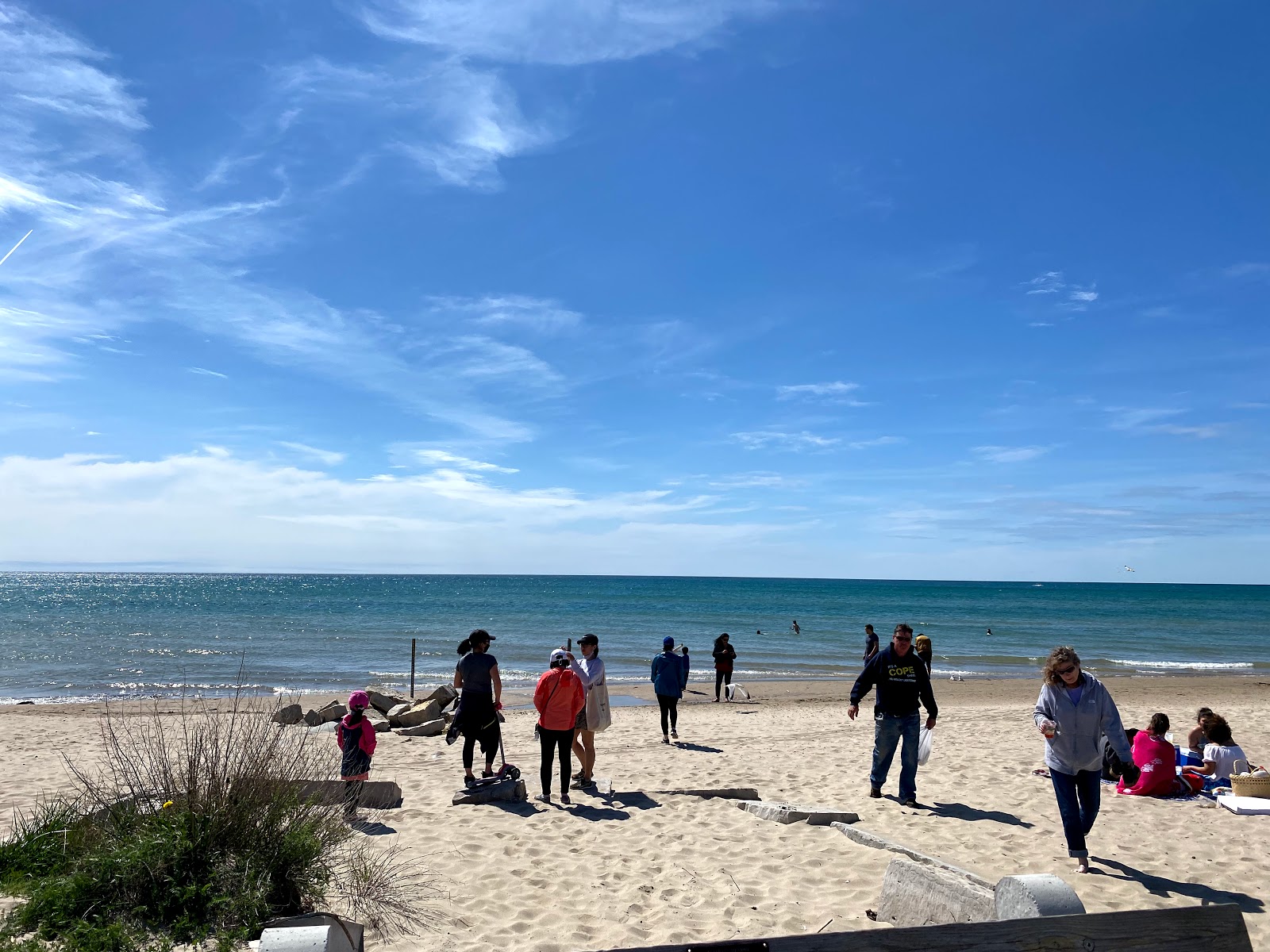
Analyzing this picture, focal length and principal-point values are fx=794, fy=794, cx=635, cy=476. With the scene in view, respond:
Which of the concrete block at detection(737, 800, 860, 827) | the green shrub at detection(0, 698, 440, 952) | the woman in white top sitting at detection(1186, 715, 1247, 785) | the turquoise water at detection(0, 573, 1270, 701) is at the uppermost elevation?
the green shrub at detection(0, 698, 440, 952)

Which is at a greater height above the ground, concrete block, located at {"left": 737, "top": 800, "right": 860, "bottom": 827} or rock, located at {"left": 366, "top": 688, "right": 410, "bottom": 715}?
concrete block, located at {"left": 737, "top": 800, "right": 860, "bottom": 827}

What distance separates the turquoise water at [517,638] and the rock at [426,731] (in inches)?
127

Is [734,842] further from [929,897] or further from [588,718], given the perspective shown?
[588,718]

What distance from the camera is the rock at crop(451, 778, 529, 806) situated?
7.40 meters

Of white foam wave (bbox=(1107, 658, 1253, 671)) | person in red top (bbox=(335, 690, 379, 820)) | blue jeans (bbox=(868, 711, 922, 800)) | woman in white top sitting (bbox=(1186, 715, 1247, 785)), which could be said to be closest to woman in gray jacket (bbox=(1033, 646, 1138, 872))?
blue jeans (bbox=(868, 711, 922, 800))

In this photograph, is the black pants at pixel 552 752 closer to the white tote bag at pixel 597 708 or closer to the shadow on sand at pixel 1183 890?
the white tote bag at pixel 597 708

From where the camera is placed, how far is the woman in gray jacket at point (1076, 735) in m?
5.38

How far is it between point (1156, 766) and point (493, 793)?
6465 mm

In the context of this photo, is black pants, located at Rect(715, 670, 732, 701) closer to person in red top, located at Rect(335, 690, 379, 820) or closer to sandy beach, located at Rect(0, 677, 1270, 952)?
sandy beach, located at Rect(0, 677, 1270, 952)

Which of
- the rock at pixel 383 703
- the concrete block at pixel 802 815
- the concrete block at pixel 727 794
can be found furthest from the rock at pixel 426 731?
the concrete block at pixel 802 815

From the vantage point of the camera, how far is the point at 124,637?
115 feet

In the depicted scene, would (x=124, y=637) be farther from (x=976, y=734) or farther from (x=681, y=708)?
(x=976, y=734)

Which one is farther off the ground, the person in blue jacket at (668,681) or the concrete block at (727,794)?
the person in blue jacket at (668,681)

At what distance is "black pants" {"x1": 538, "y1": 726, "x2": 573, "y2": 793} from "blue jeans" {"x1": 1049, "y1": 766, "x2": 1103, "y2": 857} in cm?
420
